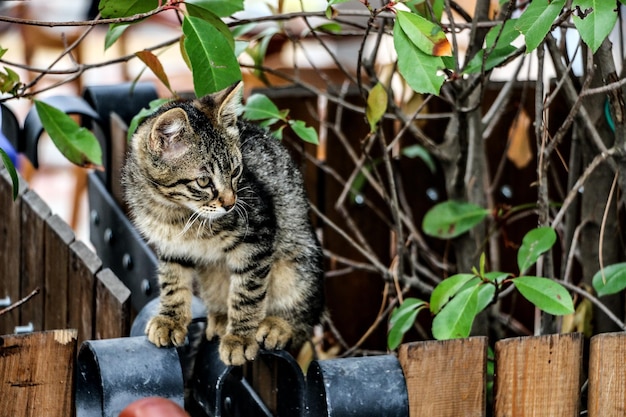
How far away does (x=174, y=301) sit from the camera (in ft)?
7.75

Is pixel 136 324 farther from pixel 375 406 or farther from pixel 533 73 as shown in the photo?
pixel 533 73

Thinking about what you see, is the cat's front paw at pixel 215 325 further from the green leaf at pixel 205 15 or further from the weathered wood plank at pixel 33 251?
the green leaf at pixel 205 15

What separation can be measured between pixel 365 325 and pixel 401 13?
6.83 feet

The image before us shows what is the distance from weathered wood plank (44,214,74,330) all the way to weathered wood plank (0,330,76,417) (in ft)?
3.01

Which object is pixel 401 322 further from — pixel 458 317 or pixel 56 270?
pixel 56 270

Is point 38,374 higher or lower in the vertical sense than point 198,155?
lower

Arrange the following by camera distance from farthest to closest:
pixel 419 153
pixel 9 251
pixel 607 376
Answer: pixel 419 153 → pixel 9 251 → pixel 607 376

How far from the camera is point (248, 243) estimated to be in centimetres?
237

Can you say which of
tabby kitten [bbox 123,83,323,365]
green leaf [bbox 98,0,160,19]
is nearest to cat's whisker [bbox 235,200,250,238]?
tabby kitten [bbox 123,83,323,365]

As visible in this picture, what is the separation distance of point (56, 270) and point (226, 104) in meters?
0.70

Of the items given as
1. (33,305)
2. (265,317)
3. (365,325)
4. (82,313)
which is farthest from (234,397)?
(365,325)

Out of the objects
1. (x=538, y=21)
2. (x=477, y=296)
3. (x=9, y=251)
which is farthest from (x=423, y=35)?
(x=9, y=251)

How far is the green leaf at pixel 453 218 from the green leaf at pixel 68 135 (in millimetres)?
950

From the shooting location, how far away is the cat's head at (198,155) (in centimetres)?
234
